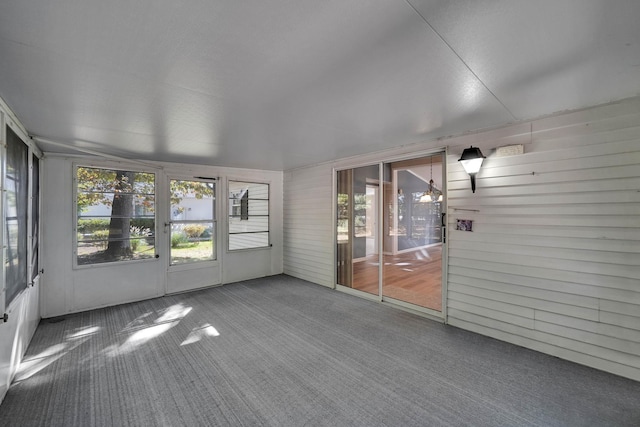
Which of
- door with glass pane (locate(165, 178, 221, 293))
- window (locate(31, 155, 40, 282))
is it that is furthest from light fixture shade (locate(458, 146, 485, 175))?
window (locate(31, 155, 40, 282))

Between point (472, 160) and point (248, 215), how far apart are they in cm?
438

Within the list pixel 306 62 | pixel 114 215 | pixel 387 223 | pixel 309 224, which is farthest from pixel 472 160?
pixel 114 215

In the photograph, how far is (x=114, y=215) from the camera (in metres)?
4.42

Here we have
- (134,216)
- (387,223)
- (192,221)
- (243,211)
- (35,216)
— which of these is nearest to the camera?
(35,216)

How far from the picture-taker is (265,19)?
4.27ft

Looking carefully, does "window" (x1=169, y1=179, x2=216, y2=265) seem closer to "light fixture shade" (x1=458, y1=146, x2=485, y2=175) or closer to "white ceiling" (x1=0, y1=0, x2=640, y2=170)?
"white ceiling" (x1=0, y1=0, x2=640, y2=170)

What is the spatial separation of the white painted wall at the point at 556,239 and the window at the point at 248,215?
3775 mm

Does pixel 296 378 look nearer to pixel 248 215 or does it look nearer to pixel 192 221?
pixel 192 221

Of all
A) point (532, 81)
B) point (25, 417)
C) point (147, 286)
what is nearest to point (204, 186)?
point (147, 286)

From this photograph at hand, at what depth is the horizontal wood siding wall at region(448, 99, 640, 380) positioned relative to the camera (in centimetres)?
240

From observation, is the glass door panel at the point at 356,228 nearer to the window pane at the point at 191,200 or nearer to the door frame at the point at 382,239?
the door frame at the point at 382,239

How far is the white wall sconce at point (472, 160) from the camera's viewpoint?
10.2ft

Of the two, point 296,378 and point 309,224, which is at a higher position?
point 309,224

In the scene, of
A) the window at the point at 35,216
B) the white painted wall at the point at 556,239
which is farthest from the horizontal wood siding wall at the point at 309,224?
the window at the point at 35,216
